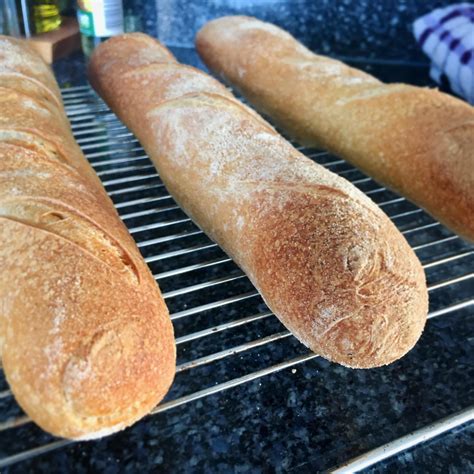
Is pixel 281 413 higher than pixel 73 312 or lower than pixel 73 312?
lower

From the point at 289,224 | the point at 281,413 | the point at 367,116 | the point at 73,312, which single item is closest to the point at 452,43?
the point at 367,116

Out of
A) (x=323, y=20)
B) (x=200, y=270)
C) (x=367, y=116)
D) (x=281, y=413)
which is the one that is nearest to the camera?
(x=281, y=413)

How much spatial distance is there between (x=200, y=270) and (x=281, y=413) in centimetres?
37

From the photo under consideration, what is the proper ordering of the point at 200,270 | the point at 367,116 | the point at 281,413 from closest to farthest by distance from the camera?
1. the point at 281,413
2. the point at 200,270
3. the point at 367,116

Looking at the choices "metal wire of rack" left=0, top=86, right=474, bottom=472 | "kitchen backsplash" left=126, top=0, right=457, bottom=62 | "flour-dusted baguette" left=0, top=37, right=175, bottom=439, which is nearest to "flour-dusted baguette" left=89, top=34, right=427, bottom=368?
"metal wire of rack" left=0, top=86, right=474, bottom=472

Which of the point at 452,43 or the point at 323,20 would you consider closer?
the point at 452,43

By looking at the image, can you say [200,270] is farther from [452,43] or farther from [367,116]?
[452,43]

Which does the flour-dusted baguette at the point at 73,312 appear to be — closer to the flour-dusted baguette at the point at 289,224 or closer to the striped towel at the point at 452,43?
the flour-dusted baguette at the point at 289,224

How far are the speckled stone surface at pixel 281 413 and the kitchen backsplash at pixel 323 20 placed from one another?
1388 millimetres

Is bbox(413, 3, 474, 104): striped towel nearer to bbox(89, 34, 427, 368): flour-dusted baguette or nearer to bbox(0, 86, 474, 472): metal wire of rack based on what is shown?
bbox(0, 86, 474, 472): metal wire of rack

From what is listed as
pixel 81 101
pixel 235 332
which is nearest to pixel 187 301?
pixel 235 332

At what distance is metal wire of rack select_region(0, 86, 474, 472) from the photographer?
2.87 feet

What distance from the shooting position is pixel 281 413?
0.90 meters

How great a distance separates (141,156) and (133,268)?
67cm
